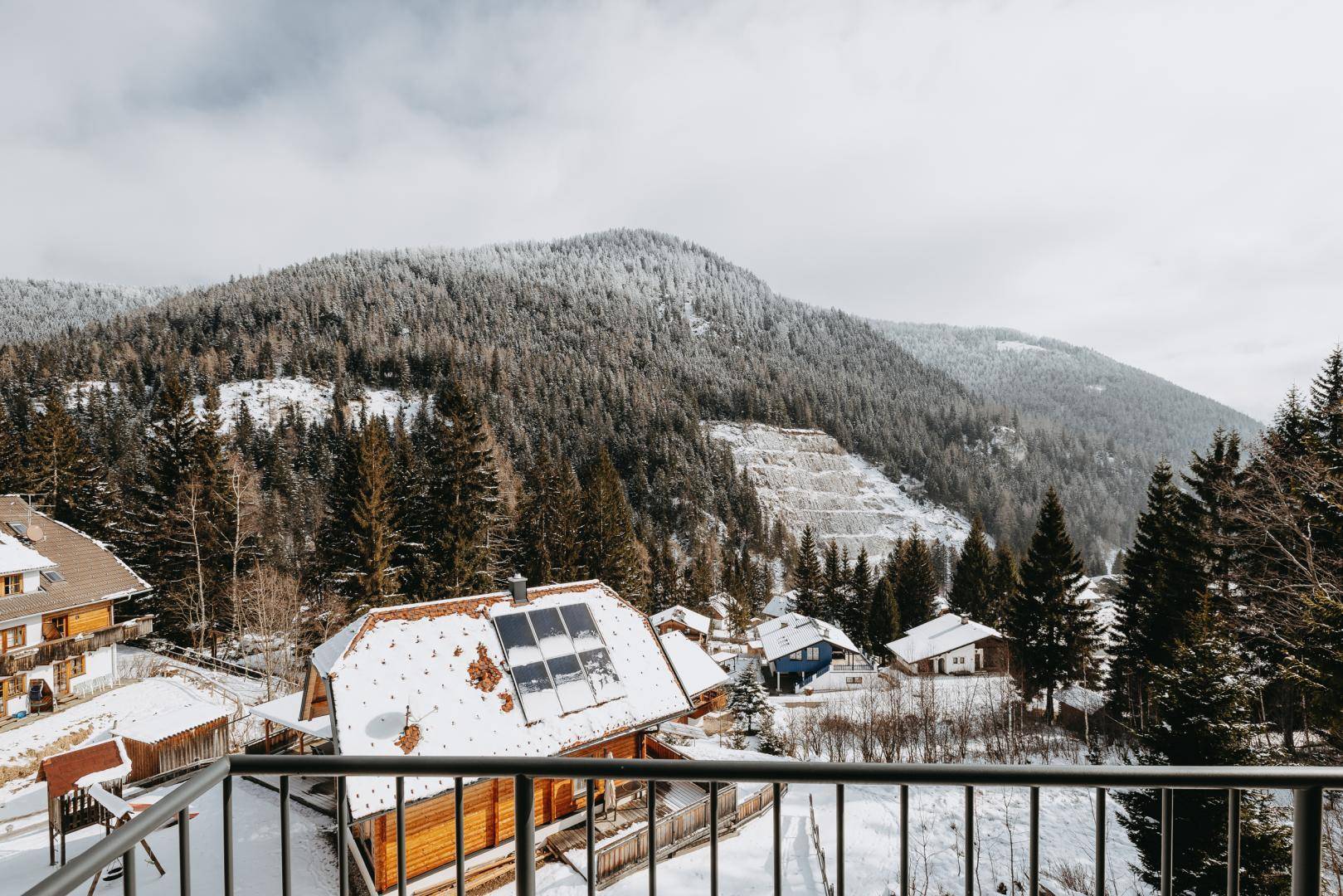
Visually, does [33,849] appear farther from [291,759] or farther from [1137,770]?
[1137,770]

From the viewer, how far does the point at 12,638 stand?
20.2m

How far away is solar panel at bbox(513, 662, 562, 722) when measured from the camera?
11961mm

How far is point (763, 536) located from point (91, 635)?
77303 mm

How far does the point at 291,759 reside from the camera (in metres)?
2.37

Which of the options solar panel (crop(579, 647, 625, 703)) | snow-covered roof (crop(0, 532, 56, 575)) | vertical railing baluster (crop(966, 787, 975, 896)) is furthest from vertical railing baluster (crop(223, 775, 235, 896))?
snow-covered roof (crop(0, 532, 56, 575))

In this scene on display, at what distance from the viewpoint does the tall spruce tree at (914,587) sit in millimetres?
51528

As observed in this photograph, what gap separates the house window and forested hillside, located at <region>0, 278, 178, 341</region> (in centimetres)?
17952

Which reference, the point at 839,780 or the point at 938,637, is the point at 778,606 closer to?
the point at 938,637

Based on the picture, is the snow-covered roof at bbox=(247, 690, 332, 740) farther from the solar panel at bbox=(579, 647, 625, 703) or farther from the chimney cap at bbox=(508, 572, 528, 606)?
the solar panel at bbox=(579, 647, 625, 703)

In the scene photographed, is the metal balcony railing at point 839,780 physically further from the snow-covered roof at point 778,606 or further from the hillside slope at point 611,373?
the hillside slope at point 611,373

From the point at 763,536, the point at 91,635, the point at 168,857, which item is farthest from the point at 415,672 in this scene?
the point at 763,536

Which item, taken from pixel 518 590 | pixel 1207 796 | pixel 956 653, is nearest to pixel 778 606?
pixel 956 653

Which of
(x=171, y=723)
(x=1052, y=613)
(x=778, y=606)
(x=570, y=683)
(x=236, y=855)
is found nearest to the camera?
(x=236, y=855)

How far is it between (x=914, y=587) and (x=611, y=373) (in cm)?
9193
